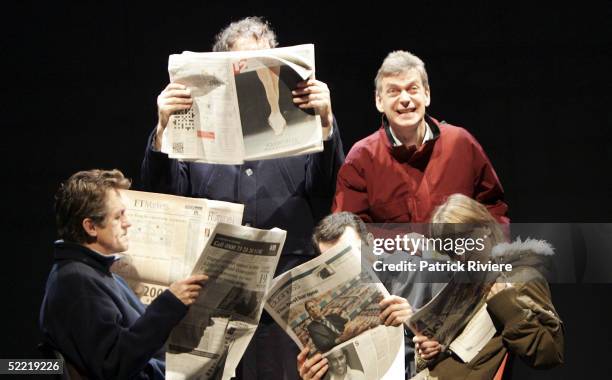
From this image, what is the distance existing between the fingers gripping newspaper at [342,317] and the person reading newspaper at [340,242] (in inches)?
0.7

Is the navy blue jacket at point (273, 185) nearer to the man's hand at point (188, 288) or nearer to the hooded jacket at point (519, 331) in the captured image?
the man's hand at point (188, 288)

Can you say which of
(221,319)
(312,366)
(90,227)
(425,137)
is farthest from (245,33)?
(312,366)

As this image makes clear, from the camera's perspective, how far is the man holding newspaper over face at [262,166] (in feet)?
8.38

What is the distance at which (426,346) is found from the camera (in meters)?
2.44

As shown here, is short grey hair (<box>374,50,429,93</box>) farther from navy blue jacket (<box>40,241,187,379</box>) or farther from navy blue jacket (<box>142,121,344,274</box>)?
navy blue jacket (<box>40,241,187,379</box>)

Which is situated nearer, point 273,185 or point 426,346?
point 426,346

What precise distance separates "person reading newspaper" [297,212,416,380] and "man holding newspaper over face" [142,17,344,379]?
0.06 meters

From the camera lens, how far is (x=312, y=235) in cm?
263

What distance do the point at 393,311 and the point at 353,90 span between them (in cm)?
110

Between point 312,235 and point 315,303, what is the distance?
26cm

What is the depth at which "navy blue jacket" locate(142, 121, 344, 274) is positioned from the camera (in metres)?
2.63

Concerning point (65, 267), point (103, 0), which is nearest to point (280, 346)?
point (65, 267)

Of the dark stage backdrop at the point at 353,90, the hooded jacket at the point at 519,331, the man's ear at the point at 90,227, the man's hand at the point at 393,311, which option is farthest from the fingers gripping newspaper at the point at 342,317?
the dark stage backdrop at the point at 353,90

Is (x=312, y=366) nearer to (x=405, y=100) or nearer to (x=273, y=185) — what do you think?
(x=273, y=185)
